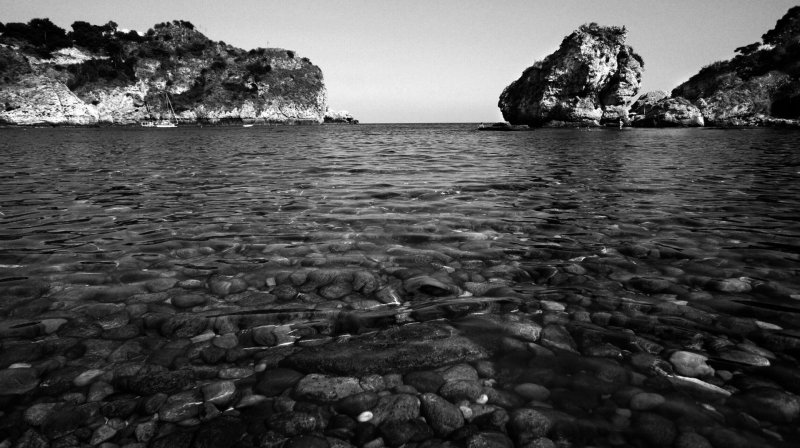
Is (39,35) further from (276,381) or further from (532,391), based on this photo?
(532,391)

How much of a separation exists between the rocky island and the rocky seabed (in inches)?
4198

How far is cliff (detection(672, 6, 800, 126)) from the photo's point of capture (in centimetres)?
9025

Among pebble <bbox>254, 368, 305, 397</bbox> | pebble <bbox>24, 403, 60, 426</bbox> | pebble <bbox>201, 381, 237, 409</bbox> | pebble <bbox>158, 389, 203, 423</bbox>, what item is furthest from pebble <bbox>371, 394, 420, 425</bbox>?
pebble <bbox>24, 403, 60, 426</bbox>

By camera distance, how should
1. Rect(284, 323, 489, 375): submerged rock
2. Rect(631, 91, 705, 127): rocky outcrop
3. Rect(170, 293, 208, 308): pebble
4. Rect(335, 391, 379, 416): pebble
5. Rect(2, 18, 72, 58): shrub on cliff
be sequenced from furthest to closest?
1. Rect(2, 18, 72, 58): shrub on cliff
2. Rect(631, 91, 705, 127): rocky outcrop
3. Rect(170, 293, 208, 308): pebble
4. Rect(284, 323, 489, 375): submerged rock
5. Rect(335, 391, 379, 416): pebble

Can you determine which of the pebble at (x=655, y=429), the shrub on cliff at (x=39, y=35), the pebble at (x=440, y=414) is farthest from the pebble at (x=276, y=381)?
the shrub on cliff at (x=39, y=35)

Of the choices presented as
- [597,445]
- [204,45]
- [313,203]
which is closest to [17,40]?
[204,45]

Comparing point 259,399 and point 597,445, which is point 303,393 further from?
point 597,445

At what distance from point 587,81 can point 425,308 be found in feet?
367

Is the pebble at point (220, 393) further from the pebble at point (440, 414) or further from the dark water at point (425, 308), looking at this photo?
the pebble at point (440, 414)

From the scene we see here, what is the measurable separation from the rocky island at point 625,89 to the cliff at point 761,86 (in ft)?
0.61

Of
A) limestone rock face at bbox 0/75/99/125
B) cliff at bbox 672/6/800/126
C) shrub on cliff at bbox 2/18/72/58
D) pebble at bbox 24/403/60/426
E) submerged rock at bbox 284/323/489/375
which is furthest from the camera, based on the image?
shrub on cliff at bbox 2/18/72/58

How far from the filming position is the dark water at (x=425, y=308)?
2863 mm

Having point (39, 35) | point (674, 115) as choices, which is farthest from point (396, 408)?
point (39, 35)

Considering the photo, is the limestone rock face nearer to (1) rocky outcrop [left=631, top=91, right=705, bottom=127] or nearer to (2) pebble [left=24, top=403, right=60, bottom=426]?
(2) pebble [left=24, top=403, right=60, bottom=426]
